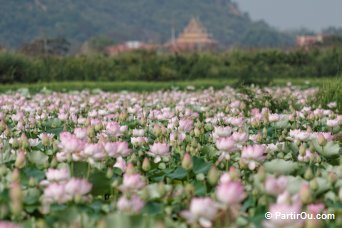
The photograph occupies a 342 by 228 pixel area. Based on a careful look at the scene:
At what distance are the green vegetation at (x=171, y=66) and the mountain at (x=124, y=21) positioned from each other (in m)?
67.6

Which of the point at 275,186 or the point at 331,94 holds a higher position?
the point at 275,186

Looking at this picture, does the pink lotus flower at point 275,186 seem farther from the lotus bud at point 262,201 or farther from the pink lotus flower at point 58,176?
the pink lotus flower at point 58,176

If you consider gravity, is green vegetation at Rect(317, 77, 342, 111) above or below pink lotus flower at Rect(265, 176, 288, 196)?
below

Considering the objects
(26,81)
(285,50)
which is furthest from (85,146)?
(285,50)

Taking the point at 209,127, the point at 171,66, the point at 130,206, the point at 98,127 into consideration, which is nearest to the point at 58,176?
the point at 130,206

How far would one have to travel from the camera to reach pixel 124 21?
116 meters

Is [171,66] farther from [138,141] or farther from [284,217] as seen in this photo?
[284,217]

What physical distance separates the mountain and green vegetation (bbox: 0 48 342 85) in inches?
2662

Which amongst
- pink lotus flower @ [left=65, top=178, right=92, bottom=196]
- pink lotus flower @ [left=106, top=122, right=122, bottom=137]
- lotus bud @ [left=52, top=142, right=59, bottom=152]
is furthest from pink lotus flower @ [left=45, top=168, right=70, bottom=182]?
pink lotus flower @ [left=106, top=122, right=122, bottom=137]

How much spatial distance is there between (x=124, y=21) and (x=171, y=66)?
3795 inches

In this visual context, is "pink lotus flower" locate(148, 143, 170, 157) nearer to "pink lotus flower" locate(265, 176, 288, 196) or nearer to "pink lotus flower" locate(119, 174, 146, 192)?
"pink lotus flower" locate(119, 174, 146, 192)

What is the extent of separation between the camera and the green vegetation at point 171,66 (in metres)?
18.9

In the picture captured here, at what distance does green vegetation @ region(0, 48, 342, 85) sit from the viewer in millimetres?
18938

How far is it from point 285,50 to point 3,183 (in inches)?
885
